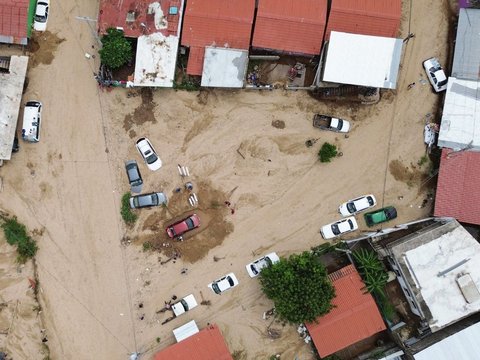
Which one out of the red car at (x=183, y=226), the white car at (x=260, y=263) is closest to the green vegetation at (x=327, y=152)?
the white car at (x=260, y=263)

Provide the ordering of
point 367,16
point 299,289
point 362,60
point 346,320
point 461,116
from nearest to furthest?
point 299,289 < point 362,60 < point 346,320 < point 367,16 < point 461,116

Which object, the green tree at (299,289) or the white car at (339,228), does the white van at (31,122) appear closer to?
the green tree at (299,289)

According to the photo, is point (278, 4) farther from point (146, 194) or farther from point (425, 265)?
point (425, 265)

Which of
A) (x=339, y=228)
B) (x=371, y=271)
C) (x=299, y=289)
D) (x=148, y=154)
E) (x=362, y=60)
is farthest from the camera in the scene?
(x=148, y=154)

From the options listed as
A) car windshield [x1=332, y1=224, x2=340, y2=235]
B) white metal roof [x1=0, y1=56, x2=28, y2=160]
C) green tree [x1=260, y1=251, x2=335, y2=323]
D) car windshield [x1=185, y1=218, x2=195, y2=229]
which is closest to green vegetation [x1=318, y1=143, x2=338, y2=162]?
car windshield [x1=332, y1=224, x2=340, y2=235]

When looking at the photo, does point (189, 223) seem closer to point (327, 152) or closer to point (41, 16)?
point (327, 152)

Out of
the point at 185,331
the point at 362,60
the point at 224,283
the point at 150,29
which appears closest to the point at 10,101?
the point at 150,29

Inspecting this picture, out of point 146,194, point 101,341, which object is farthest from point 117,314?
point 146,194
